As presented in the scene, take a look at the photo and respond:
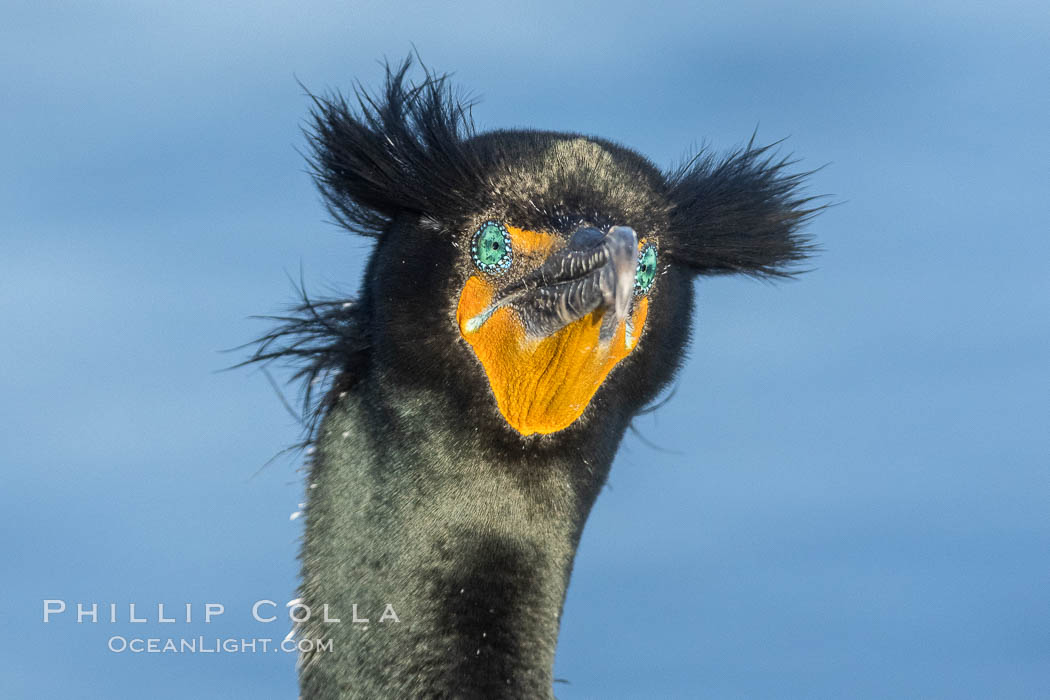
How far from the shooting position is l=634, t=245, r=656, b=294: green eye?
5.49m

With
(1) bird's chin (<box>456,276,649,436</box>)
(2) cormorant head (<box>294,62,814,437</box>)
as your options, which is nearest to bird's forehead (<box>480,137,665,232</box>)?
(2) cormorant head (<box>294,62,814,437</box>)

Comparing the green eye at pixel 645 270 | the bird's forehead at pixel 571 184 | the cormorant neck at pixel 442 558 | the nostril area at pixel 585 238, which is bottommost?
the cormorant neck at pixel 442 558

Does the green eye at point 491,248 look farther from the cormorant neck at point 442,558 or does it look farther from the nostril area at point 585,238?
the cormorant neck at point 442,558

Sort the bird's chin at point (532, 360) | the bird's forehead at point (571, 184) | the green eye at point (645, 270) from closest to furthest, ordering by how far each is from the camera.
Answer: the bird's chin at point (532, 360), the bird's forehead at point (571, 184), the green eye at point (645, 270)

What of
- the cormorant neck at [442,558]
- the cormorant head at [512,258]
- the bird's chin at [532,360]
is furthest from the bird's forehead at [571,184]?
the cormorant neck at [442,558]

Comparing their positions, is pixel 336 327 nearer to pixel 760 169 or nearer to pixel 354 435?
pixel 354 435

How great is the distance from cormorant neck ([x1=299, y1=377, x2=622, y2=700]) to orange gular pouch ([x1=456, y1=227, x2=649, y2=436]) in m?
0.17

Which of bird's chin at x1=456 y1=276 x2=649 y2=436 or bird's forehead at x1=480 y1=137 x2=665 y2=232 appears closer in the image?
bird's chin at x1=456 y1=276 x2=649 y2=436

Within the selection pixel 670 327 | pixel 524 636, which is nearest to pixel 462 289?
pixel 670 327

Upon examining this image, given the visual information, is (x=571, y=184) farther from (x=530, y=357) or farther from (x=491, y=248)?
(x=530, y=357)

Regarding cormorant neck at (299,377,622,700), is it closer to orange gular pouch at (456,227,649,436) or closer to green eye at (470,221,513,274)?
orange gular pouch at (456,227,649,436)

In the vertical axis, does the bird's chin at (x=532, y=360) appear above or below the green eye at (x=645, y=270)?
below

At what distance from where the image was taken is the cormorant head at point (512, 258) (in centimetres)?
514

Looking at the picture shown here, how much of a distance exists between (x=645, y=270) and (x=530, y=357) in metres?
0.64
